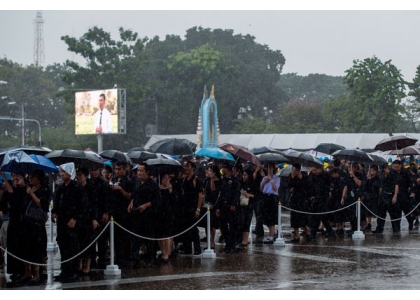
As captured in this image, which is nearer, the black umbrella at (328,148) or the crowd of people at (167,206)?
the crowd of people at (167,206)

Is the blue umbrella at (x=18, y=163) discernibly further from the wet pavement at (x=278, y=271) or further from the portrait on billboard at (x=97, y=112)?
the portrait on billboard at (x=97, y=112)

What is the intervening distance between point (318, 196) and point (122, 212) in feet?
21.4

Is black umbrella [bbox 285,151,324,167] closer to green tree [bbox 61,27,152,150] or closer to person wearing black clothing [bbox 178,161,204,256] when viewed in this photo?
person wearing black clothing [bbox 178,161,204,256]

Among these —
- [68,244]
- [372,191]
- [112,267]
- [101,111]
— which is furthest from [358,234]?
[101,111]

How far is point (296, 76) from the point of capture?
12700 centimetres

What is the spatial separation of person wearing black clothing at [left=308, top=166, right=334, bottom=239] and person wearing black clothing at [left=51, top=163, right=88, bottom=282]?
7514 mm

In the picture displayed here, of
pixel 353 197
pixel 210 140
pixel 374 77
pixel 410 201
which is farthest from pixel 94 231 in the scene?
pixel 374 77

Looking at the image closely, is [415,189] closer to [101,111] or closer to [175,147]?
[175,147]

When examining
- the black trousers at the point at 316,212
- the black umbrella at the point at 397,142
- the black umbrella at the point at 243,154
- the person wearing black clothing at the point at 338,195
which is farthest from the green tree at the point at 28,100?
the black umbrella at the point at 243,154

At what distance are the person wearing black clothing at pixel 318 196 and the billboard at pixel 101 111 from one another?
45.8 m

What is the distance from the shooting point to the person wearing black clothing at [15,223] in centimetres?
1223

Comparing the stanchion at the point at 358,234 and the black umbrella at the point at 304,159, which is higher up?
the black umbrella at the point at 304,159

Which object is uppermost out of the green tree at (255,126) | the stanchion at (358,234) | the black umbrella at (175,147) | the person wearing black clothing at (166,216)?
the green tree at (255,126)

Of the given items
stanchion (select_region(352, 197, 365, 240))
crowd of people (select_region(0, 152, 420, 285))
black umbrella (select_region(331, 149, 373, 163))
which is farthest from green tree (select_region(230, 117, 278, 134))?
stanchion (select_region(352, 197, 365, 240))
